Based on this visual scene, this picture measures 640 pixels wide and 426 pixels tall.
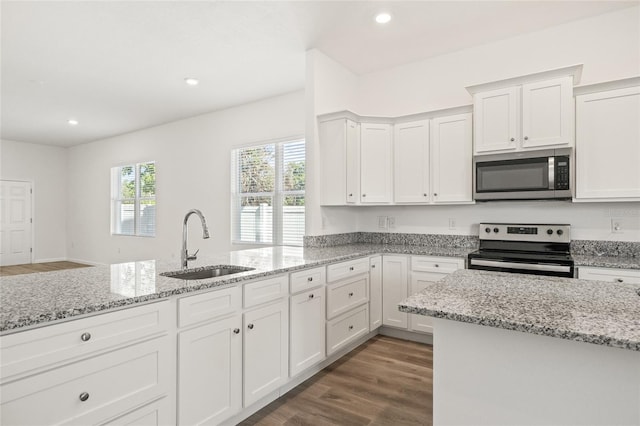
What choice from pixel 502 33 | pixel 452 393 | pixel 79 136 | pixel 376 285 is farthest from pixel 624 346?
pixel 79 136

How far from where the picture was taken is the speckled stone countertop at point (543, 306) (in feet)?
3.51

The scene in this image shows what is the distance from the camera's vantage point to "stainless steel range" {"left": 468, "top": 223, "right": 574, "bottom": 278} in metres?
2.74

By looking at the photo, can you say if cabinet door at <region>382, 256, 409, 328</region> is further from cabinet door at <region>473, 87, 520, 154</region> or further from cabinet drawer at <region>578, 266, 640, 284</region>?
cabinet drawer at <region>578, 266, 640, 284</region>

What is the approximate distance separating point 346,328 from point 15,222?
8.90 meters

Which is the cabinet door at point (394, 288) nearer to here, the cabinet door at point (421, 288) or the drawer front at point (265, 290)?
the cabinet door at point (421, 288)

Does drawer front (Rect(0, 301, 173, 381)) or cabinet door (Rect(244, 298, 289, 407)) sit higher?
drawer front (Rect(0, 301, 173, 381))

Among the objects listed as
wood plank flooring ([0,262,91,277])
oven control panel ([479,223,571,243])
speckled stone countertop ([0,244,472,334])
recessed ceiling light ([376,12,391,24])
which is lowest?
wood plank flooring ([0,262,91,277])

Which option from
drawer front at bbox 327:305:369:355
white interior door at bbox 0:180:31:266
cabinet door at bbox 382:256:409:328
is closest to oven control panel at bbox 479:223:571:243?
cabinet door at bbox 382:256:409:328

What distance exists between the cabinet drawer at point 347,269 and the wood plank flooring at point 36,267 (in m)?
7.18

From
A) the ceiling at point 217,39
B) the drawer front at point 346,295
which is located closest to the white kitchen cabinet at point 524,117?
the ceiling at point 217,39

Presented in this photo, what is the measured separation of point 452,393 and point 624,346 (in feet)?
2.03

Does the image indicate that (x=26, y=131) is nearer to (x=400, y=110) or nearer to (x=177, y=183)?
(x=177, y=183)

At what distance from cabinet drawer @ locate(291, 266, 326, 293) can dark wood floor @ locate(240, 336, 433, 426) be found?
73cm

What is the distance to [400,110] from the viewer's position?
4.17 m
